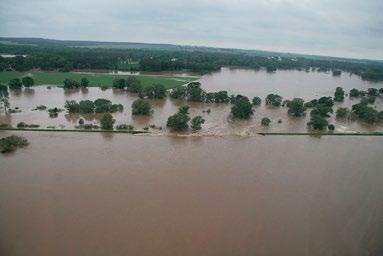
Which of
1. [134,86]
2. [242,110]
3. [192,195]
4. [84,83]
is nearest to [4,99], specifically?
[84,83]

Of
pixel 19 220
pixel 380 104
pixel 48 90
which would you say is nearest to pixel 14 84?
pixel 48 90

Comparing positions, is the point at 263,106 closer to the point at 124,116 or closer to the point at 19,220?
the point at 124,116

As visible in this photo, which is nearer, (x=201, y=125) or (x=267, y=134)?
(x=267, y=134)

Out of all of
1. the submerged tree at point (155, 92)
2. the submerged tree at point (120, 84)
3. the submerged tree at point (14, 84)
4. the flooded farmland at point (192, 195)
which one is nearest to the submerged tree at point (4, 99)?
the flooded farmland at point (192, 195)

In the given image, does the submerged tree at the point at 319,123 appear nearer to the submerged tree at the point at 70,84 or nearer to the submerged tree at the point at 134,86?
the submerged tree at the point at 134,86

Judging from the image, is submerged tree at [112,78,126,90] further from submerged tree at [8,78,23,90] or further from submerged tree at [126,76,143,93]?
submerged tree at [8,78,23,90]

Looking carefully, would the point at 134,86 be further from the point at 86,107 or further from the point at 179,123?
the point at 179,123

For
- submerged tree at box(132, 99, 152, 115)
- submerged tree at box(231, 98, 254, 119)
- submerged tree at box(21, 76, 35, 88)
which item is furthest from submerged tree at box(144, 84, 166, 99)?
submerged tree at box(21, 76, 35, 88)
